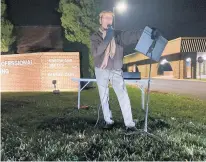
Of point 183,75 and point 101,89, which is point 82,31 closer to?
point 101,89

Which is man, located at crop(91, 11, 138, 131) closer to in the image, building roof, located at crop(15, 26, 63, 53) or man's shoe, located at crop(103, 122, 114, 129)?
man's shoe, located at crop(103, 122, 114, 129)

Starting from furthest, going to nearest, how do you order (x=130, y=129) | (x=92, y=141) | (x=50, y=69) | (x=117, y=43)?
(x=50, y=69) < (x=130, y=129) < (x=117, y=43) < (x=92, y=141)

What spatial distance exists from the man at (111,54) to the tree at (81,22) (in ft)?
40.3

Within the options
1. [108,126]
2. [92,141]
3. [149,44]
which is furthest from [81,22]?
[92,141]

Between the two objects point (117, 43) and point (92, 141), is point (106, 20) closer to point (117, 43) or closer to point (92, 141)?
point (117, 43)

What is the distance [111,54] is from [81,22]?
510 inches

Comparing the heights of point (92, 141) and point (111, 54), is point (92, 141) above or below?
below

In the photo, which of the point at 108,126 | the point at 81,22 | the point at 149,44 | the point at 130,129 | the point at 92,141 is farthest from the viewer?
the point at 81,22

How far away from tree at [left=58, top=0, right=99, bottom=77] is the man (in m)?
12.3

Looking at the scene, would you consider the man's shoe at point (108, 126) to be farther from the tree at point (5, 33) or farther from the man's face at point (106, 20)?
the tree at point (5, 33)

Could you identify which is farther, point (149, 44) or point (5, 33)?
point (5, 33)

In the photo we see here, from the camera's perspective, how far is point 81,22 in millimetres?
18344

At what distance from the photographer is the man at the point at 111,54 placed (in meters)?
5.64

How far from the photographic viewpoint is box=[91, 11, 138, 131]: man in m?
5.64
